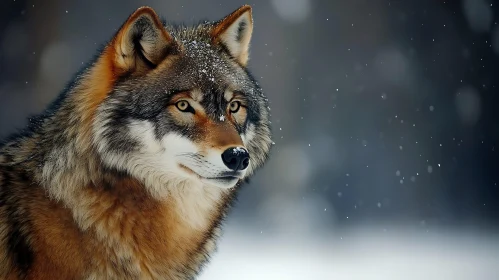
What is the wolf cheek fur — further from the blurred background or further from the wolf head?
the blurred background

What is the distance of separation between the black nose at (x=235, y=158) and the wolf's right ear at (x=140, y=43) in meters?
0.56

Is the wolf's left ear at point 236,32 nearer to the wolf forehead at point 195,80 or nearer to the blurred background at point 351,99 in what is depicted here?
the wolf forehead at point 195,80

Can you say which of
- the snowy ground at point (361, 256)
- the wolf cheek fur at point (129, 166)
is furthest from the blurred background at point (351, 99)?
the wolf cheek fur at point (129, 166)

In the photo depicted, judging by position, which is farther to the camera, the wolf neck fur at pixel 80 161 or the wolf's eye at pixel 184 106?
the wolf's eye at pixel 184 106

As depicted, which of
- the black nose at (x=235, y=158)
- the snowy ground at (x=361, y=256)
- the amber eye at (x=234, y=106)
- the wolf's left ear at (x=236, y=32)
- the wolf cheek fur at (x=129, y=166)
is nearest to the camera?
the wolf cheek fur at (x=129, y=166)

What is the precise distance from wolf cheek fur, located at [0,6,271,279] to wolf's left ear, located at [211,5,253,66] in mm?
202

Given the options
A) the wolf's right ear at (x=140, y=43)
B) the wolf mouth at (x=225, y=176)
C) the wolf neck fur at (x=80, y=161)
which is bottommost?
the wolf neck fur at (x=80, y=161)

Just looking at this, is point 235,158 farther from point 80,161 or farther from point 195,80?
point 80,161

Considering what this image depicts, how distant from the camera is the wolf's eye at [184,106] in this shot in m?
2.81

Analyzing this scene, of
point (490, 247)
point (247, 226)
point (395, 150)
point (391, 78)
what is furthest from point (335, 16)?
point (490, 247)

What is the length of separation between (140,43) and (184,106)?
35 cm

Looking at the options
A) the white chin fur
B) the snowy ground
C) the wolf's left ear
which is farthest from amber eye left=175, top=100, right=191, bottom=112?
the snowy ground

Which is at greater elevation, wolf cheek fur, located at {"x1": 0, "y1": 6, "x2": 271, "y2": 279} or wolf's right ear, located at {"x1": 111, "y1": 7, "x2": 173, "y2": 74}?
wolf's right ear, located at {"x1": 111, "y1": 7, "x2": 173, "y2": 74}

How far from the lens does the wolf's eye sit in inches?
111
